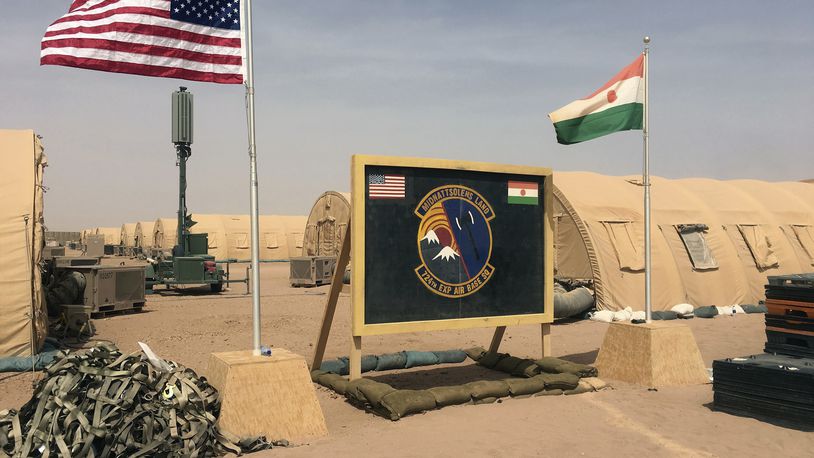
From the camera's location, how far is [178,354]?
37.9ft

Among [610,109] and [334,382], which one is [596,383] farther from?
[610,109]

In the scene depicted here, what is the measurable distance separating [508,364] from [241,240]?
41990 mm

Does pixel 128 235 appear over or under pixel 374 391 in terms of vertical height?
over

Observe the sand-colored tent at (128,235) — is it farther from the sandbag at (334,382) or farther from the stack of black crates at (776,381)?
the stack of black crates at (776,381)

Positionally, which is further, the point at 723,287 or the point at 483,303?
the point at 723,287

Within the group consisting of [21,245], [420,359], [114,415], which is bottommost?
[420,359]

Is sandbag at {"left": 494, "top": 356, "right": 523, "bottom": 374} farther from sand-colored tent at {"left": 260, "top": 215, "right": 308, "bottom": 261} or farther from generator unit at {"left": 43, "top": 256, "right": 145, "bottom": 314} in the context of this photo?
sand-colored tent at {"left": 260, "top": 215, "right": 308, "bottom": 261}

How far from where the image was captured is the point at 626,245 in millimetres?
18516

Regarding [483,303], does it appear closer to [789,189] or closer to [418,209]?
[418,209]

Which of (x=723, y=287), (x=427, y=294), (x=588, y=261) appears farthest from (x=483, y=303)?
(x=723, y=287)

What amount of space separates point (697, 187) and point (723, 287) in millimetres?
5147

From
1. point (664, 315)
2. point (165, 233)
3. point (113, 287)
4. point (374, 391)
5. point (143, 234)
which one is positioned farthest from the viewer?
point (143, 234)

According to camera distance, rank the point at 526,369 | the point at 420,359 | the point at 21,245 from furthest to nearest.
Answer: the point at 21,245 < the point at 420,359 < the point at 526,369

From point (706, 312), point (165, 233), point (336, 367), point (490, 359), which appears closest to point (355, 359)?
point (336, 367)
